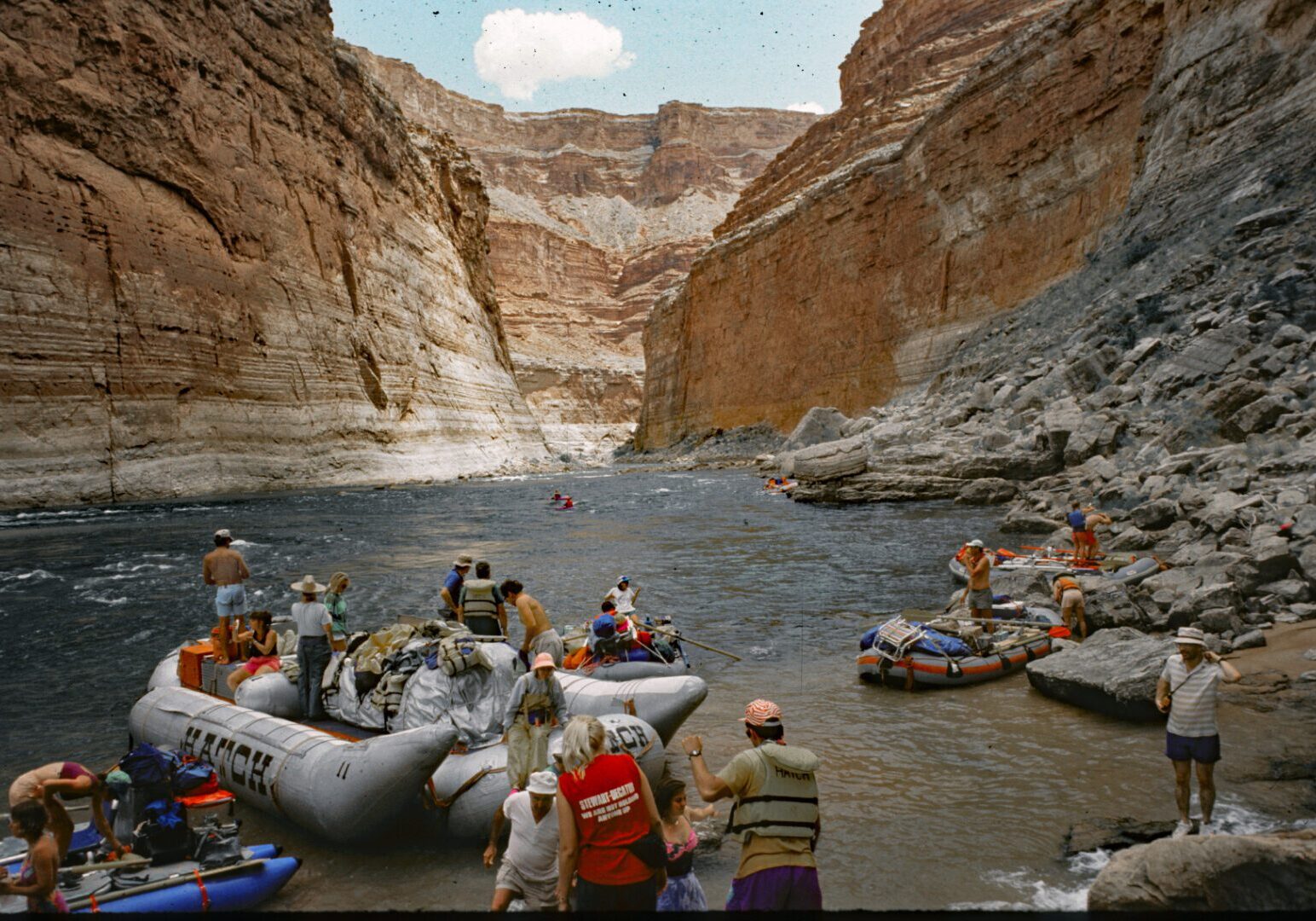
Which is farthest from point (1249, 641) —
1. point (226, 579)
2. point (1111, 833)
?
point (226, 579)

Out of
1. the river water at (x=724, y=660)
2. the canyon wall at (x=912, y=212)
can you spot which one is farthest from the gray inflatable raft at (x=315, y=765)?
the canyon wall at (x=912, y=212)

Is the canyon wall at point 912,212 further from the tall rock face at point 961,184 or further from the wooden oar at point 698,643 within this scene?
the wooden oar at point 698,643

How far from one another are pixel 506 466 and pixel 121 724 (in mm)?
47343

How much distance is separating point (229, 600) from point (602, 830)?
7.24 m

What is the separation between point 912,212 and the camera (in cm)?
4688

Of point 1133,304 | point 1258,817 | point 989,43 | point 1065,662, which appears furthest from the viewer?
point 989,43

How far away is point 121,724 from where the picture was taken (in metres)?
7.59

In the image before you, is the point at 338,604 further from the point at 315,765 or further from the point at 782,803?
the point at 782,803

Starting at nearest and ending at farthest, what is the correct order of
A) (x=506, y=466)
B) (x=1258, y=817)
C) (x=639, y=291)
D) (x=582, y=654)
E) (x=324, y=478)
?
(x=1258, y=817) < (x=582, y=654) < (x=324, y=478) < (x=506, y=466) < (x=639, y=291)

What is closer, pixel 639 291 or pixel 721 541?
pixel 721 541

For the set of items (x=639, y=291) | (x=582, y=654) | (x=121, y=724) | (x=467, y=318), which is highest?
(x=639, y=291)

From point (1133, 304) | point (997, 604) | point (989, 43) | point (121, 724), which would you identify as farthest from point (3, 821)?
point (989, 43)

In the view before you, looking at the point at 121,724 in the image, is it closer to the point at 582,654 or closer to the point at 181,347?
the point at 582,654

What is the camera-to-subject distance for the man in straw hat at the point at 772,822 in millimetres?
3191
